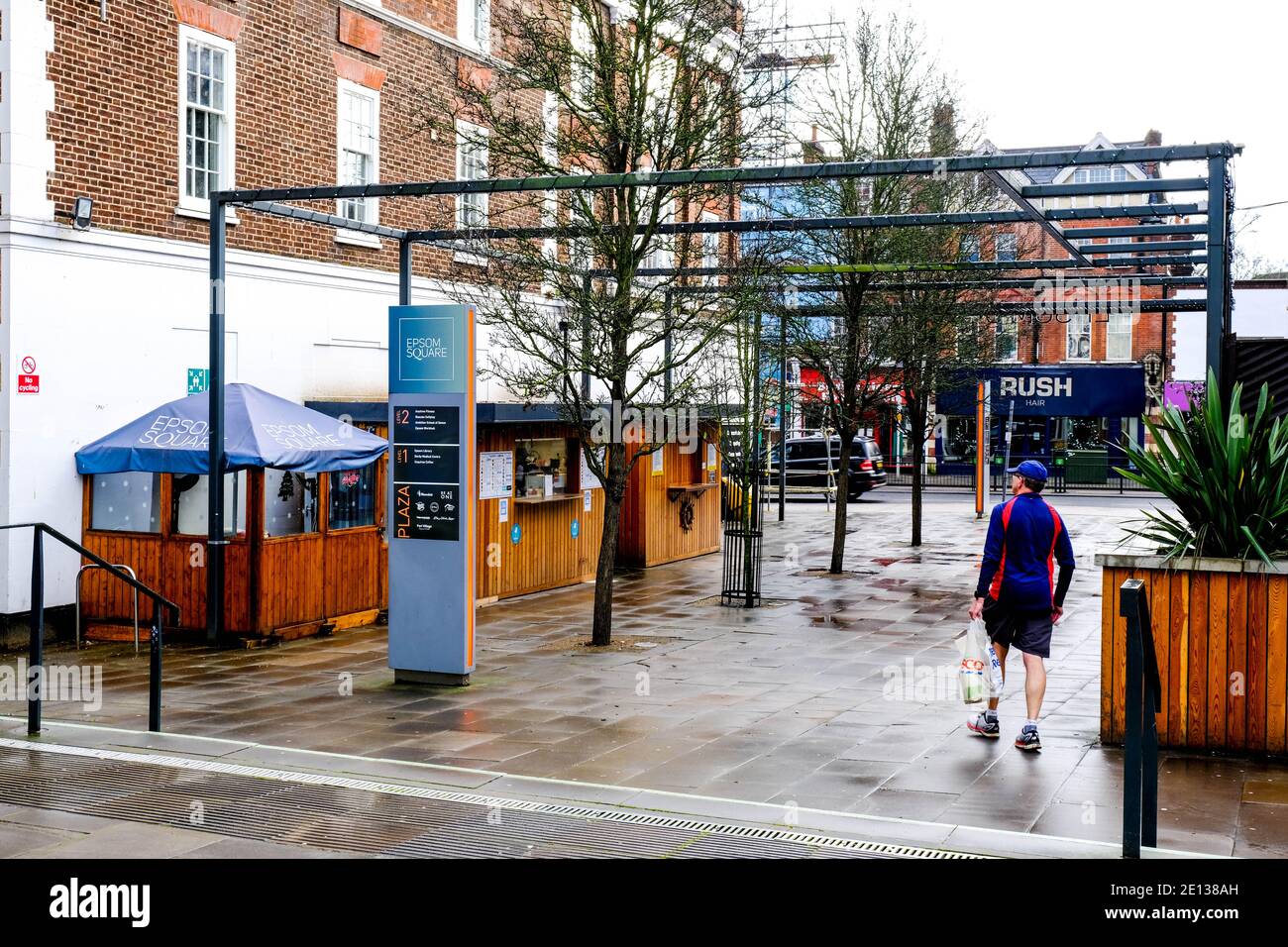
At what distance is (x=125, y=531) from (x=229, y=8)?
6566 mm

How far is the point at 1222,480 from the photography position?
894 cm

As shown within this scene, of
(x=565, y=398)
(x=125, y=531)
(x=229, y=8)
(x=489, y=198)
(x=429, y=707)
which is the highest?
(x=229, y=8)

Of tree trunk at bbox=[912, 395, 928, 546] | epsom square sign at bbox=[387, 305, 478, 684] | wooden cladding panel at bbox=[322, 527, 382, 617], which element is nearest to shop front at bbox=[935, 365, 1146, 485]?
tree trunk at bbox=[912, 395, 928, 546]

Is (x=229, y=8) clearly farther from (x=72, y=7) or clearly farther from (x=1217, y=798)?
(x=1217, y=798)

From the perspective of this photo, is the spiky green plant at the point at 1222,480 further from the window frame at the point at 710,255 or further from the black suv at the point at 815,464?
the black suv at the point at 815,464

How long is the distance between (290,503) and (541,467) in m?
4.31

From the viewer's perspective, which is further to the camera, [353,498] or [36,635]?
[353,498]

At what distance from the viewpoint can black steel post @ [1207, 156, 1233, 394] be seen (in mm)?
9344

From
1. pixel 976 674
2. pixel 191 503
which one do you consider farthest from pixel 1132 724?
pixel 191 503

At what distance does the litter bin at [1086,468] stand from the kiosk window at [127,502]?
35.9 metres

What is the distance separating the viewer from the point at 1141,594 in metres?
6.50

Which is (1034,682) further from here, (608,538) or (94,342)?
(94,342)

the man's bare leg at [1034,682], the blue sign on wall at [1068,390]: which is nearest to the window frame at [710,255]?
the man's bare leg at [1034,682]
